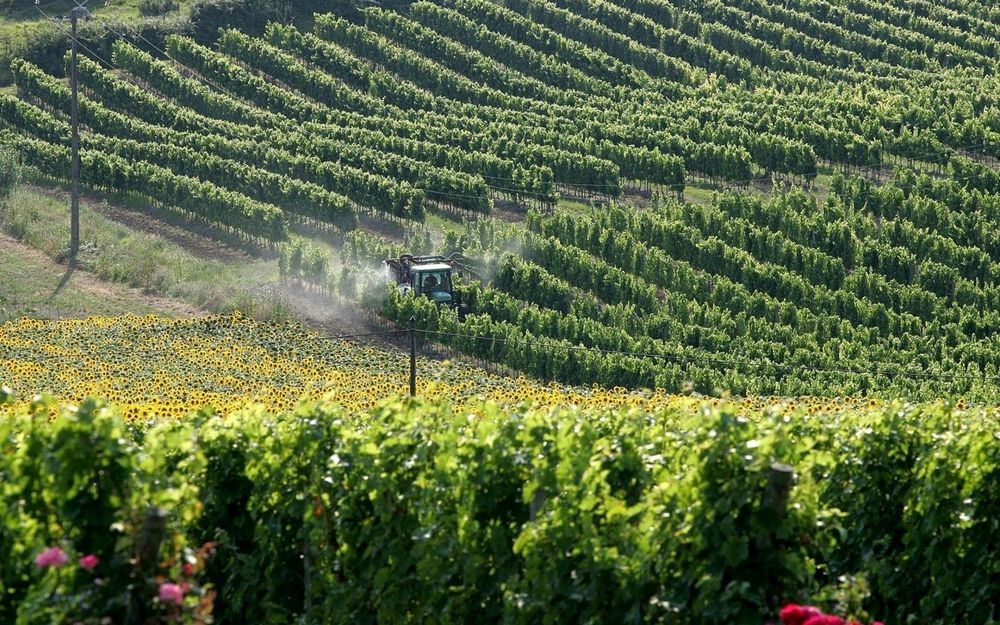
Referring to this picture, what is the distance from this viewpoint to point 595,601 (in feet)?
44.5

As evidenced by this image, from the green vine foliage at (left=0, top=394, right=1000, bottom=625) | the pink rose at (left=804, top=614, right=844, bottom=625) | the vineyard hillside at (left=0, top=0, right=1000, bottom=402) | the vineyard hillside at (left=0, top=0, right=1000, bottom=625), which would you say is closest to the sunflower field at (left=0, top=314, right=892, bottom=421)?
the vineyard hillside at (left=0, top=0, right=1000, bottom=625)

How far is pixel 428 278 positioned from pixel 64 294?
35.6ft

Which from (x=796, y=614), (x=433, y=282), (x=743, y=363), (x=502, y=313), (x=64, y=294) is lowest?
(x=64, y=294)

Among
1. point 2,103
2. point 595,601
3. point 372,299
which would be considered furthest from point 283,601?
point 2,103

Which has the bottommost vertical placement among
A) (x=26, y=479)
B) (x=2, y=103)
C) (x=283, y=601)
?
(x=2, y=103)

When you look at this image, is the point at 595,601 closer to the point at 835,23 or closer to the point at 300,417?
the point at 300,417

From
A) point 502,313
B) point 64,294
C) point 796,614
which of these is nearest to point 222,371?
point 502,313

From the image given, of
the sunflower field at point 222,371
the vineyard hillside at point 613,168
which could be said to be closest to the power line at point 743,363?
the vineyard hillside at point 613,168

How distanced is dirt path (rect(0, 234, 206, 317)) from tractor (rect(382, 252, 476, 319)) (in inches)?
225

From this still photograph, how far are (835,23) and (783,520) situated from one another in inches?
2884

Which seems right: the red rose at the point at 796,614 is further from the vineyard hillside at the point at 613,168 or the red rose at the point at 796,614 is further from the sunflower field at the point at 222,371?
the vineyard hillside at the point at 613,168

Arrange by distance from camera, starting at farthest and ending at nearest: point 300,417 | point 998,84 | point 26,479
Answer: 1. point 998,84
2. point 300,417
3. point 26,479

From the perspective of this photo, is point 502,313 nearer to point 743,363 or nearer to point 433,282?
point 433,282

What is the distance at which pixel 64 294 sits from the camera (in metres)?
47.7
